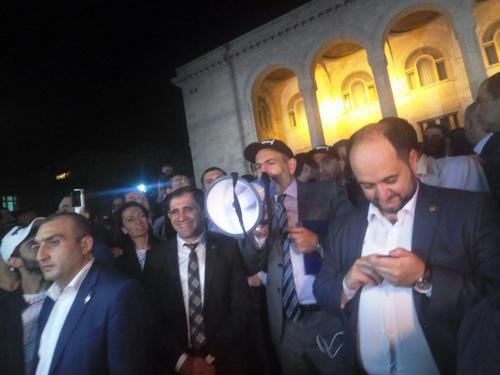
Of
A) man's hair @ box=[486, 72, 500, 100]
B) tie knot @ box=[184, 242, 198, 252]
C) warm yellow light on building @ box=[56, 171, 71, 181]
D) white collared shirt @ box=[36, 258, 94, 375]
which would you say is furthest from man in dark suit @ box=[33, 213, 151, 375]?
warm yellow light on building @ box=[56, 171, 71, 181]

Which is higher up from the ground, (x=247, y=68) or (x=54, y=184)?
(x=247, y=68)

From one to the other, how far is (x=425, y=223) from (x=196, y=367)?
87.4 inches

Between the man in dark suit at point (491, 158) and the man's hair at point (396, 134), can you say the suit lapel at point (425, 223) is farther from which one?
the man in dark suit at point (491, 158)

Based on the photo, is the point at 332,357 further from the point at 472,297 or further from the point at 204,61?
the point at 204,61

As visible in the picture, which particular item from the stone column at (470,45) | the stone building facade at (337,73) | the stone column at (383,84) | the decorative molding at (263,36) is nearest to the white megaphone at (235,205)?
the stone column at (383,84)

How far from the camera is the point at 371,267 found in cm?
158

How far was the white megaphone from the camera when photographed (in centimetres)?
215

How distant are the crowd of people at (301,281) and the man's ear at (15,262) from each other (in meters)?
0.01

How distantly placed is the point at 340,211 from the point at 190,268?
5.23 feet

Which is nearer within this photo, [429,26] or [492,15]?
[492,15]

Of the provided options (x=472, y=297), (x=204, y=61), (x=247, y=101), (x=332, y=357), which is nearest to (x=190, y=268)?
(x=332, y=357)

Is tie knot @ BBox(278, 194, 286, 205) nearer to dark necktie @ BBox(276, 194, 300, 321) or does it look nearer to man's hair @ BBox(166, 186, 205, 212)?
dark necktie @ BBox(276, 194, 300, 321)

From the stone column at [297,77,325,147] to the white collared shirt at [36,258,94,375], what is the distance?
15.1 meters

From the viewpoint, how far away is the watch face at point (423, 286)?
151cm
